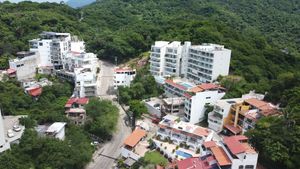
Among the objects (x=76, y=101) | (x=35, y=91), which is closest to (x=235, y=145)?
(x=76, y=101)

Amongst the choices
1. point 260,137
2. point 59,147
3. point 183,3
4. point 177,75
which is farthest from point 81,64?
point 183,3

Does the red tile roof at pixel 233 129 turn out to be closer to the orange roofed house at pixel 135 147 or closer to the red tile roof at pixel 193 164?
the red tile roof at pixel 193 164

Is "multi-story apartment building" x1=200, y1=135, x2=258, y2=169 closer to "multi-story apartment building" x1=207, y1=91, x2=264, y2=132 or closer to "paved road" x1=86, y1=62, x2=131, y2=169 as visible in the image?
"multi-story apartment building" x1=207, y1=91, x2=264, y2=132

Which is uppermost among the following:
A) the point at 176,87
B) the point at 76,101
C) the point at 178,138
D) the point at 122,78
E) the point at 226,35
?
the point at 226,35

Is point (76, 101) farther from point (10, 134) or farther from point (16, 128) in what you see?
point (10, 134)

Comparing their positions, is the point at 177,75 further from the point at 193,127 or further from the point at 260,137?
the point at 260,137

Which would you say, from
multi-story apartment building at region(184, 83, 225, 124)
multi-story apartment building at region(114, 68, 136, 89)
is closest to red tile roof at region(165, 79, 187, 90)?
multi-story apartment building at region(184, 83, 225, 124)
